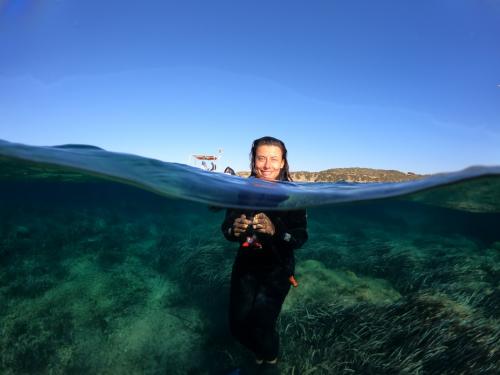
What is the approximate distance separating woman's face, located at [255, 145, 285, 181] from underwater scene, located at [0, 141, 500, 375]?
1.06 metres

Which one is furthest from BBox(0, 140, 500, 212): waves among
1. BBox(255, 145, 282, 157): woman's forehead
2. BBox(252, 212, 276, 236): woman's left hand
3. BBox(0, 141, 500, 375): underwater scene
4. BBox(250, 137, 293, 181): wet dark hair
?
BBox(252, 212, 276, 236): woman's left hand

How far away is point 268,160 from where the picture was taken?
16.8 feet

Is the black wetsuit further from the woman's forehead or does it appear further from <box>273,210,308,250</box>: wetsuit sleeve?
the woman's forehead

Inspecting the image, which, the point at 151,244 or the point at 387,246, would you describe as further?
the point at 151,244

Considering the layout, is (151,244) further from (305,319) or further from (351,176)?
(351,176)

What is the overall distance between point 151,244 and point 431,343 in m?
10.4

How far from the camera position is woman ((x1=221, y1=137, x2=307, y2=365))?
4.19 meters

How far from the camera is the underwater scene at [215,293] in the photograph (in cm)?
607

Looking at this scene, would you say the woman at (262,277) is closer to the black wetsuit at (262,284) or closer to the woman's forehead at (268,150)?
the black wetsuit at (262,284)

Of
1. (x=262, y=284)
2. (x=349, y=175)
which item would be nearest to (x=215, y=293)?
(x=262, y=284)

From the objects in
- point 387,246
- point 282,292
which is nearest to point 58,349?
point 282,292

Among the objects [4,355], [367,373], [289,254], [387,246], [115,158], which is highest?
[115,158]

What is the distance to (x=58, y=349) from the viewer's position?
6.43 m

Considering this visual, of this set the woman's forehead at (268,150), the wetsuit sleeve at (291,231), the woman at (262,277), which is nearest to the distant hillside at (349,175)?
the woman's forehead at (268,150)
